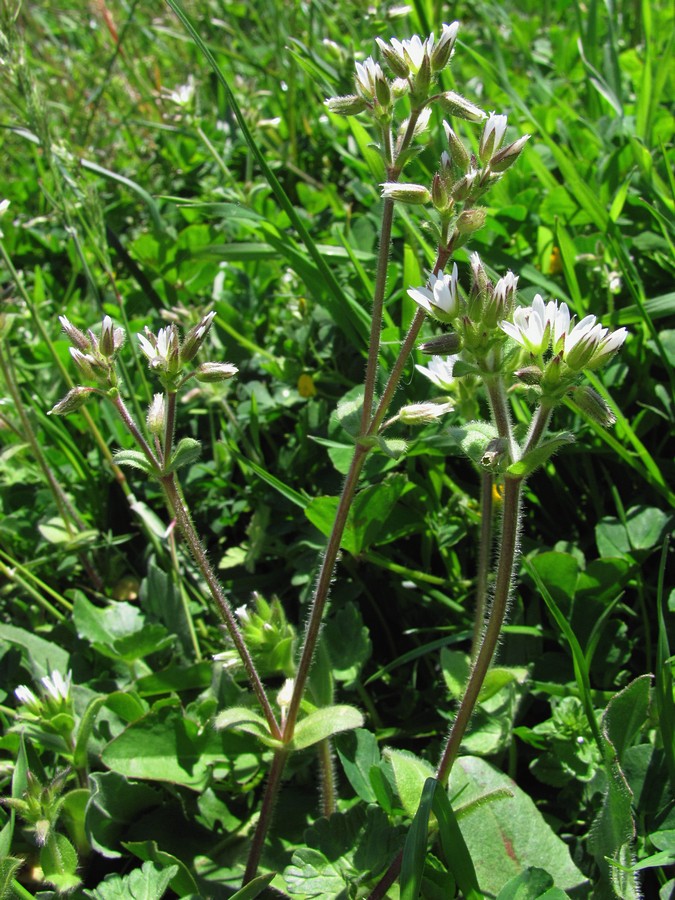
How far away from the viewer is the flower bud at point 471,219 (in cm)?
156

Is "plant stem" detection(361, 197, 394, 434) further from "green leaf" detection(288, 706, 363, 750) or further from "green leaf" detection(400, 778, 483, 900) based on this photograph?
"green leaf" detection(400, 778, 483, 900)

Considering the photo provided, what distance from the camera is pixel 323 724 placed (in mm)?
1778

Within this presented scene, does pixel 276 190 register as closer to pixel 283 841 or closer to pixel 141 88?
pixel 283 841

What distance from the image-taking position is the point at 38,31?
695 cm

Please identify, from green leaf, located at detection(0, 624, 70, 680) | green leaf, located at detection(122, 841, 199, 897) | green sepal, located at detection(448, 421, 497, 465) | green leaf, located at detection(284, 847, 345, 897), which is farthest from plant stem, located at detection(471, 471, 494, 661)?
green leaf, located at detection(0, 624, 70, 680)

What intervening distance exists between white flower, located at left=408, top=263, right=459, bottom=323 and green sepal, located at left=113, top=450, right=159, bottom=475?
24.2 inches

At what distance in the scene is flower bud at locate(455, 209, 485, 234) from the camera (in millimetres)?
1559

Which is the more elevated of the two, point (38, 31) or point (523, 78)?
point (38, 31)

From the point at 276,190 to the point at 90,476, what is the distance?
1224 mm

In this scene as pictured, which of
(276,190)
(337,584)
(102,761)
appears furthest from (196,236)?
(102,761)

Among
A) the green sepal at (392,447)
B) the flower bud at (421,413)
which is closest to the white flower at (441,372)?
the flower bud at (421,413)

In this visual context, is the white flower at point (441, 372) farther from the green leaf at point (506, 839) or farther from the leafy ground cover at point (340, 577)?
the green leaf at point (506, 839)

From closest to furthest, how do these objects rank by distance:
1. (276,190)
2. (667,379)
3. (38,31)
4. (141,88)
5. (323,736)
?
1. (323,736)
2. (276,190)
3. (667,379)
4. (141,88)
5. (38,31)

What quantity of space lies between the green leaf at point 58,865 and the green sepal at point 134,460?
2.70ft
